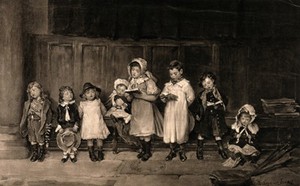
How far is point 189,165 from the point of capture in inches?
195

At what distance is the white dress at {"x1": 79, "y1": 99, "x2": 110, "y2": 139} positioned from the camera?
5141mm

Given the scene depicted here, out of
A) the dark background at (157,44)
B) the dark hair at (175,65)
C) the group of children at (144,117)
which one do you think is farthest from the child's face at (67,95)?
the dark hair at (175,65)

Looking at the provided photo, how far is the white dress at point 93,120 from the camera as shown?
514 cm

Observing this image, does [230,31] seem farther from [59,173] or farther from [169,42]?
[59,173]

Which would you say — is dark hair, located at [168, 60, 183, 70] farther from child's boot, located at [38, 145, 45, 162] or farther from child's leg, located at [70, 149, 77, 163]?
child's boot, located at [38, 145, 45, 162]

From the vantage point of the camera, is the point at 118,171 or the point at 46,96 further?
the point at 46,96

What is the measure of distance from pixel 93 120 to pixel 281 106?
67.5 inches

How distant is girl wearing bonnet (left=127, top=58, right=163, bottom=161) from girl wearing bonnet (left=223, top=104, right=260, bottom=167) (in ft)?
2.16

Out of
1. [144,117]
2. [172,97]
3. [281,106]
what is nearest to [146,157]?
[144,117]

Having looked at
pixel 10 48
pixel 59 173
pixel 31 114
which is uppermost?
pixel 10 48

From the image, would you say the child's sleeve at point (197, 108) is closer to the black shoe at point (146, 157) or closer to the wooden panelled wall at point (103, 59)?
the wooden panelled wall at point (103, 59)

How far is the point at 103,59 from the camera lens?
535 cm

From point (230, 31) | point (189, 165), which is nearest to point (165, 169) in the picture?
point (189, 165)

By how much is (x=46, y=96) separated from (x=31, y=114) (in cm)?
23
